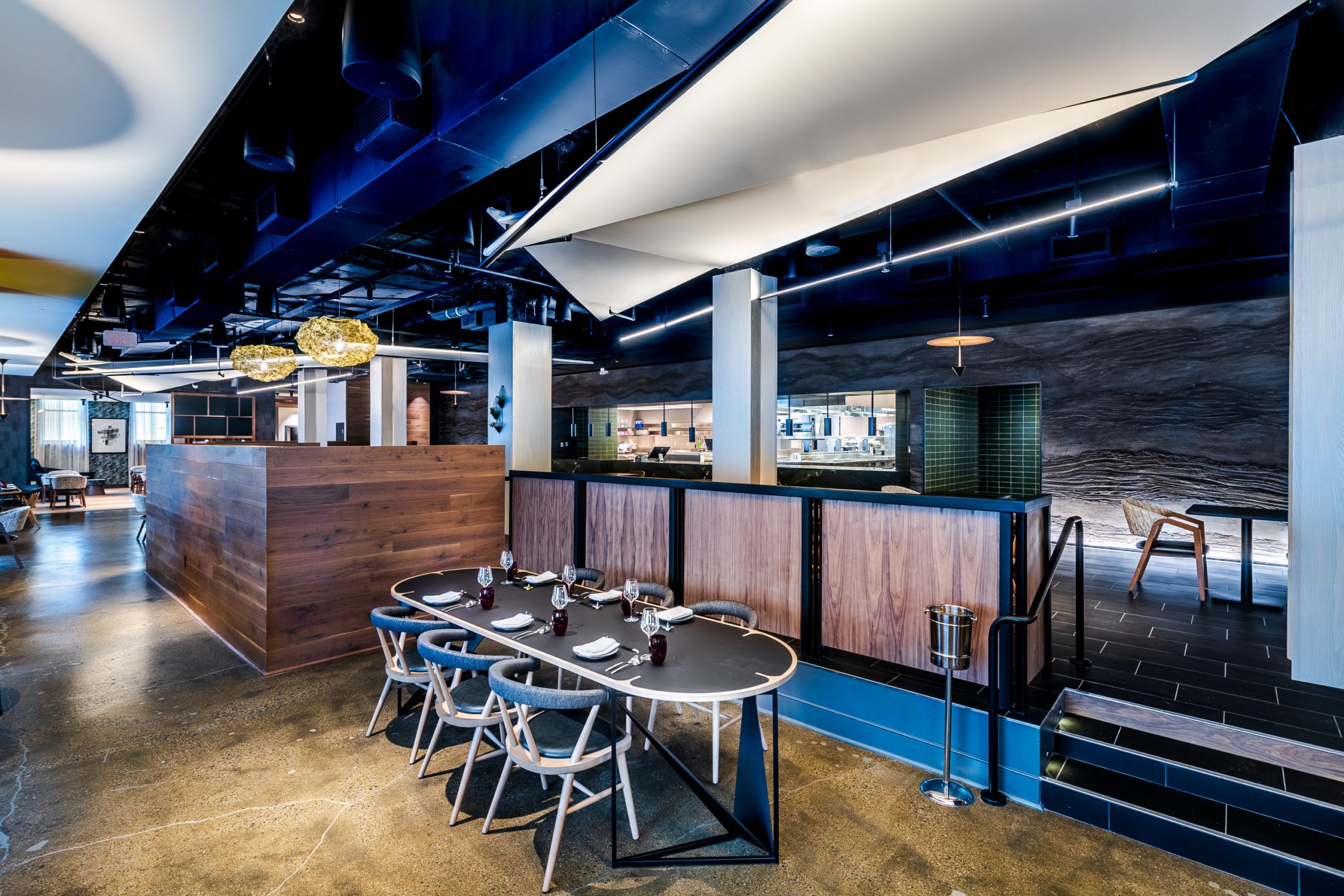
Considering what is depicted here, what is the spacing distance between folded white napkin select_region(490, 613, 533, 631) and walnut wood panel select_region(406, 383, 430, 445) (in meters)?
13.9

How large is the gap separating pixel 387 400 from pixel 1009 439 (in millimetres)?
10845

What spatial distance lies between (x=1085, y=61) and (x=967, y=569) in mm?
2477

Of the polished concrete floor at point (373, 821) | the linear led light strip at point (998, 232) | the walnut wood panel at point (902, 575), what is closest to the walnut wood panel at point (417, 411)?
the linear led light strip at point (998, 232)

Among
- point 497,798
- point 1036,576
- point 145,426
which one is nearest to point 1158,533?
point 1036,576

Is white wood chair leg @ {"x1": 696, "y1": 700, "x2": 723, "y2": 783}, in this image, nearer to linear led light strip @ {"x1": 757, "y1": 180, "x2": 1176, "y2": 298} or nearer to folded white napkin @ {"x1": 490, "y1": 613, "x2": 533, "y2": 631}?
folded white napkin @ {"x1": 490, "y1": 613, "x2": 533, "y2": 631}

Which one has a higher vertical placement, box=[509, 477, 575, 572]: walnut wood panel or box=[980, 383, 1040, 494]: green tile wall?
box=[980, 383, 1040, 494]: green tile wall

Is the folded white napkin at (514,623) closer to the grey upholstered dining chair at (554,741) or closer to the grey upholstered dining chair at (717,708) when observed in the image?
the grey upholstered dining chair at (554,741)

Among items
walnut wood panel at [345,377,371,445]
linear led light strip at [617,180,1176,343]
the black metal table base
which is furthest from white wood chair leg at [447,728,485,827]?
walnut wood panel at [345,377,371,445]

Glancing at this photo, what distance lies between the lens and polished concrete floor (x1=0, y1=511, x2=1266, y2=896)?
2.40 m

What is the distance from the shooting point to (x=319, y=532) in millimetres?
4754

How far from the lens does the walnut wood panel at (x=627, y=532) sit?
498cm

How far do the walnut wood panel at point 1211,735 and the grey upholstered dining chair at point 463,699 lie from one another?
10.6ft

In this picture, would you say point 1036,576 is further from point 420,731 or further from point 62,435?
point 62,435

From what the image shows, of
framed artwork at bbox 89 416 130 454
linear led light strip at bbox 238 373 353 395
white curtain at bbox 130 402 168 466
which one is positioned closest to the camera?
linear led light strip at bbox 238 373 353 395
